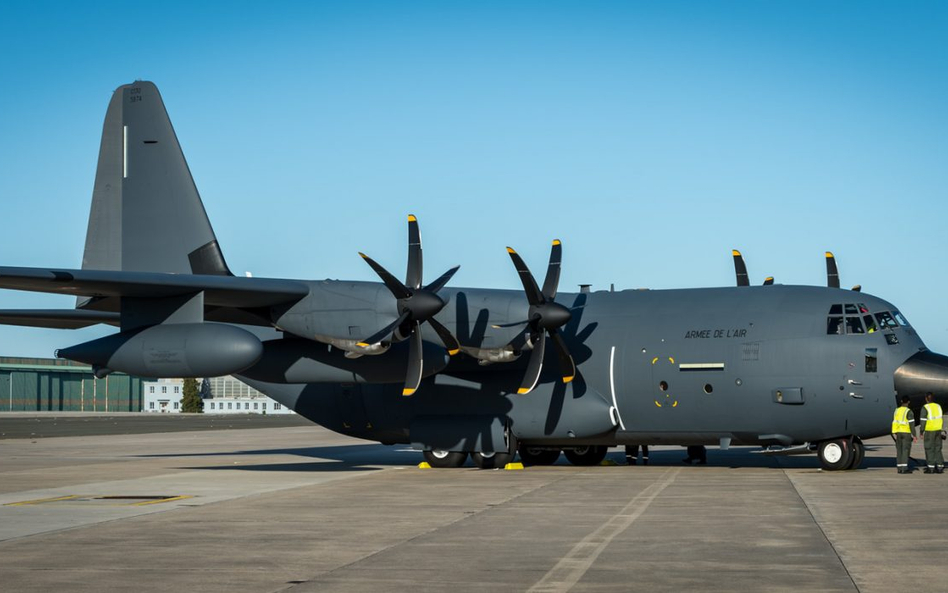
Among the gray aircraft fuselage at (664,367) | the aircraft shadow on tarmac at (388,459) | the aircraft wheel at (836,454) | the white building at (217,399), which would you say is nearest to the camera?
the gray aircraft fuselage at (664,367)

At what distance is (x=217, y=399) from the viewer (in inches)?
5989

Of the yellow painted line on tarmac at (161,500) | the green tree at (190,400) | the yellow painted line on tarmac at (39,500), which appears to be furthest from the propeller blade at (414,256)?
the green tree at (190,400)

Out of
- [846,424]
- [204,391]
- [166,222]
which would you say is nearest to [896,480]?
[846,424]

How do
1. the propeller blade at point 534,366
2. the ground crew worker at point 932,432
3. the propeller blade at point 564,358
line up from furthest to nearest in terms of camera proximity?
the propeller blade at point 564,358
the propeller blade at point 534,366
the ground crew worker at point 932,432

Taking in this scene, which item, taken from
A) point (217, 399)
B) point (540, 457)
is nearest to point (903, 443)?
point (540, 457)

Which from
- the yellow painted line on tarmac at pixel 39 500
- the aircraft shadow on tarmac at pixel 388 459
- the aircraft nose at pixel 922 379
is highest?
the aircraft nose at pixel 922 379

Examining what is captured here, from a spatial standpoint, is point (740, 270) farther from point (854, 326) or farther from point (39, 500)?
point (39, 500)

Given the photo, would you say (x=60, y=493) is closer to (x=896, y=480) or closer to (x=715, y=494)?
(x=715, y=494)

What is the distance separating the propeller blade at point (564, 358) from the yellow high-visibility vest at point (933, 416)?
25.9 ft

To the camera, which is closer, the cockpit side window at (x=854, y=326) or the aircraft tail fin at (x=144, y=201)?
the cockpit side window at (x=854, y=326)

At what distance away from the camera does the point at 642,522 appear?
15344mm

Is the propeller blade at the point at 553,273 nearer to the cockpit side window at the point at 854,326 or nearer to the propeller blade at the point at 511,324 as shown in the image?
the propeller blade at the point at 511,324

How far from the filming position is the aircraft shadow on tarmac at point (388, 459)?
2809cm

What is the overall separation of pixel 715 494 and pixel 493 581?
10.0 m
